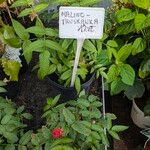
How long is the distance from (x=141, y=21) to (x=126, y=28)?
12 centimetres

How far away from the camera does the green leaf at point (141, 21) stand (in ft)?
4.05

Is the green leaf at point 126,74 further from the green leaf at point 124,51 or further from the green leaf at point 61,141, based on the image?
the green leaf at point 61,141

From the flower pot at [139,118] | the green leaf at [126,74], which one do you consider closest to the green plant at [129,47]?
the green leaf at [126,74]

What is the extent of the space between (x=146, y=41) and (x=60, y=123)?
53cm

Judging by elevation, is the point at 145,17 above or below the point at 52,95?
above

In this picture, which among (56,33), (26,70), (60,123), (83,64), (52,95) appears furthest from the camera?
(26,70)

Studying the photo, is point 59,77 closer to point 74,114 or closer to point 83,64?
point 83,64

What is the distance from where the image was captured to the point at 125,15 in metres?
1.29

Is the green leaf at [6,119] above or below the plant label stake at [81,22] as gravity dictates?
below

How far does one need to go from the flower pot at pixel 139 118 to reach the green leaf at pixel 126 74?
0.90 feet

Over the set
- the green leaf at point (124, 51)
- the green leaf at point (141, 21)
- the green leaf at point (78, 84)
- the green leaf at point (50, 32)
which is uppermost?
the green leaf at point (141, 21)

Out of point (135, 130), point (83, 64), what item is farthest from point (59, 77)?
point (135, 130)

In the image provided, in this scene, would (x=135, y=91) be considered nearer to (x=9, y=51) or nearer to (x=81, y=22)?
(x=81, y=22)

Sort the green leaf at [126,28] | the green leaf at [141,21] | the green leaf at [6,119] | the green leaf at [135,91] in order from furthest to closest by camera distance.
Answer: the green leaf at [135,91] < the green leaf at [126,28] < the green leaf at [141,21] < the green leaf at [6,119]
